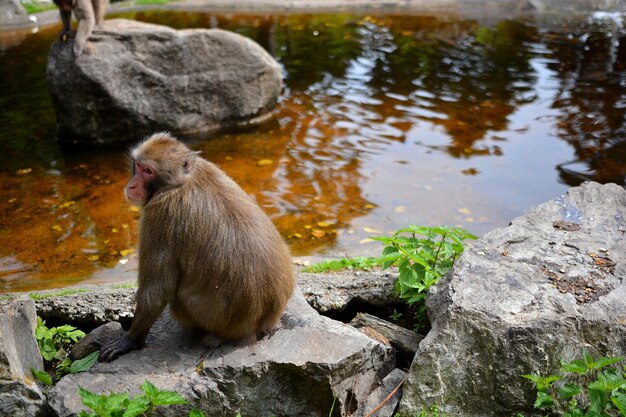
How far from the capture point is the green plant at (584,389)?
4203mm

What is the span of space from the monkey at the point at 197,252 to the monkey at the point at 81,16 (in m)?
7.47

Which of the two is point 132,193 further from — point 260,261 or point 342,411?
point 342,411

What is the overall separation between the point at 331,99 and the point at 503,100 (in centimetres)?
333

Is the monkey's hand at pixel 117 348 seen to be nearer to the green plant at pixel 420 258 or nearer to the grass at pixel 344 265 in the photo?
the green plant at pixel 420 258

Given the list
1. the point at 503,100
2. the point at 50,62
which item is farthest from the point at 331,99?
the point at 50,62

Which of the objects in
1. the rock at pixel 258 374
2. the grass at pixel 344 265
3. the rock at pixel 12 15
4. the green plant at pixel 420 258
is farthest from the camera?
the rock at pixel 12 15

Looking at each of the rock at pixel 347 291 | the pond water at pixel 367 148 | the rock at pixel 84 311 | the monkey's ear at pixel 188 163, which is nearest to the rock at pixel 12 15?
the pond water at pixel 367 148

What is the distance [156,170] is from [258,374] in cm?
151

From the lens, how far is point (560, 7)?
2131 cm

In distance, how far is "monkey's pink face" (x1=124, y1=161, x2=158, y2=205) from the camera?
4.80m

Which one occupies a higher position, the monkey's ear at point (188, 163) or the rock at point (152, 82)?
the monkey's ear at point (188, 163)

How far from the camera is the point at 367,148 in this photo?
1195 centimetres

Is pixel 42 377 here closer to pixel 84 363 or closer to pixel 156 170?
pixel 84 363

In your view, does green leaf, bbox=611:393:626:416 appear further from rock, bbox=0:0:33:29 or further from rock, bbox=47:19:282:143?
rock, bbox=0:0:33:29
